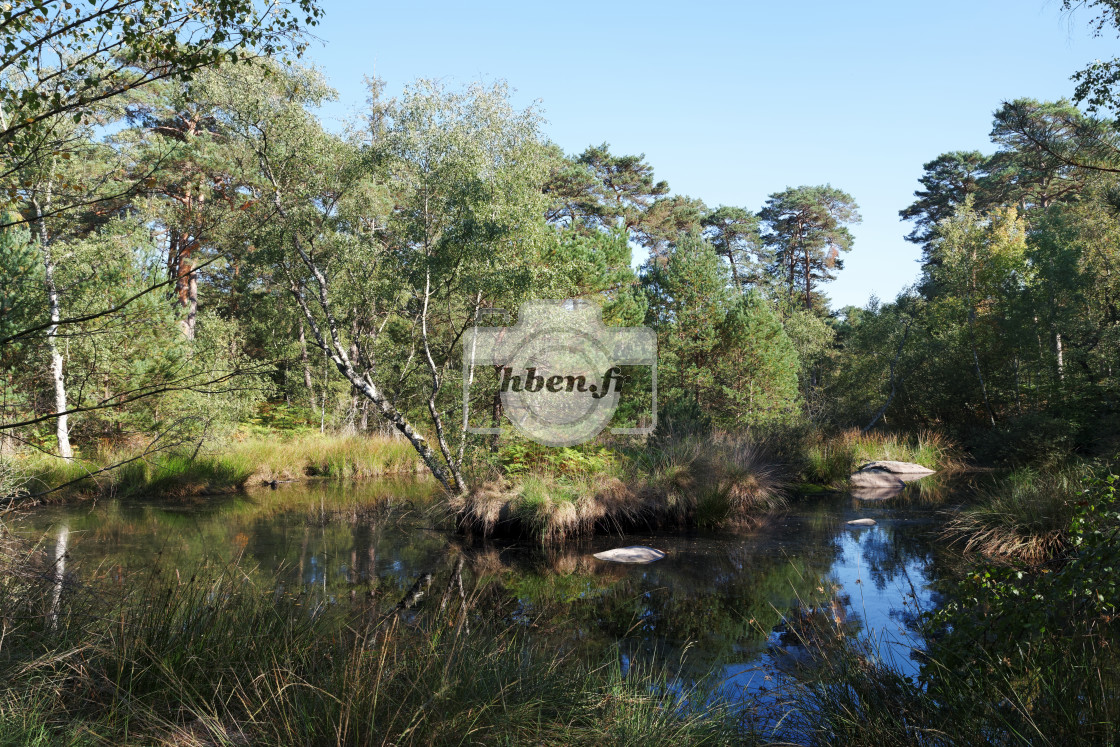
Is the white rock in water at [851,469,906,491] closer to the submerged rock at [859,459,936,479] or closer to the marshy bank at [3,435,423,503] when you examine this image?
the submerged rock at [859,459,936,479]

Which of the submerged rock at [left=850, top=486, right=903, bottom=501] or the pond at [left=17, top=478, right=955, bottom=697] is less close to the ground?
the pond at [left=17, top=478, right=955, bottom=697]

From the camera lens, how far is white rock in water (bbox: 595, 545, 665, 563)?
29.2ft

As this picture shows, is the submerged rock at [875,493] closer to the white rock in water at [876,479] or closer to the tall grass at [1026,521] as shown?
the white rock in water at [876,479]

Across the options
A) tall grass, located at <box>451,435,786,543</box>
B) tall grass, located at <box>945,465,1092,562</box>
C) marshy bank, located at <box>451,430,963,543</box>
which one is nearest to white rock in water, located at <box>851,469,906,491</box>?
marshy bank, located at <box>451,430,963,543</box>

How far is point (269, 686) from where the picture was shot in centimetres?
281

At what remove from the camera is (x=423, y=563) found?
340 inches

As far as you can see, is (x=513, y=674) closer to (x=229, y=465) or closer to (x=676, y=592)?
(x=676, y=592)

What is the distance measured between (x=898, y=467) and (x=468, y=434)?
437 inches

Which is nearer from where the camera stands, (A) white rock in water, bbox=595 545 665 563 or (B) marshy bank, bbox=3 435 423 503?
(A) white rock in water, bbox=595 545 665 563

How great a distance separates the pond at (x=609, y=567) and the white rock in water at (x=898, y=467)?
3565 mm

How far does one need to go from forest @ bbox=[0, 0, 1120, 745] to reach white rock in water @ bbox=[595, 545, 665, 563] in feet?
1.78

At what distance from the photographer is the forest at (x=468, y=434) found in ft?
9.89

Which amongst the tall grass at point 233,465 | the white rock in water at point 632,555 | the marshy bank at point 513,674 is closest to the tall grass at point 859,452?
the white rock in water at point 632,555

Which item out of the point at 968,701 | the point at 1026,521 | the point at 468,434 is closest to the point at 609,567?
the point at 468,434
